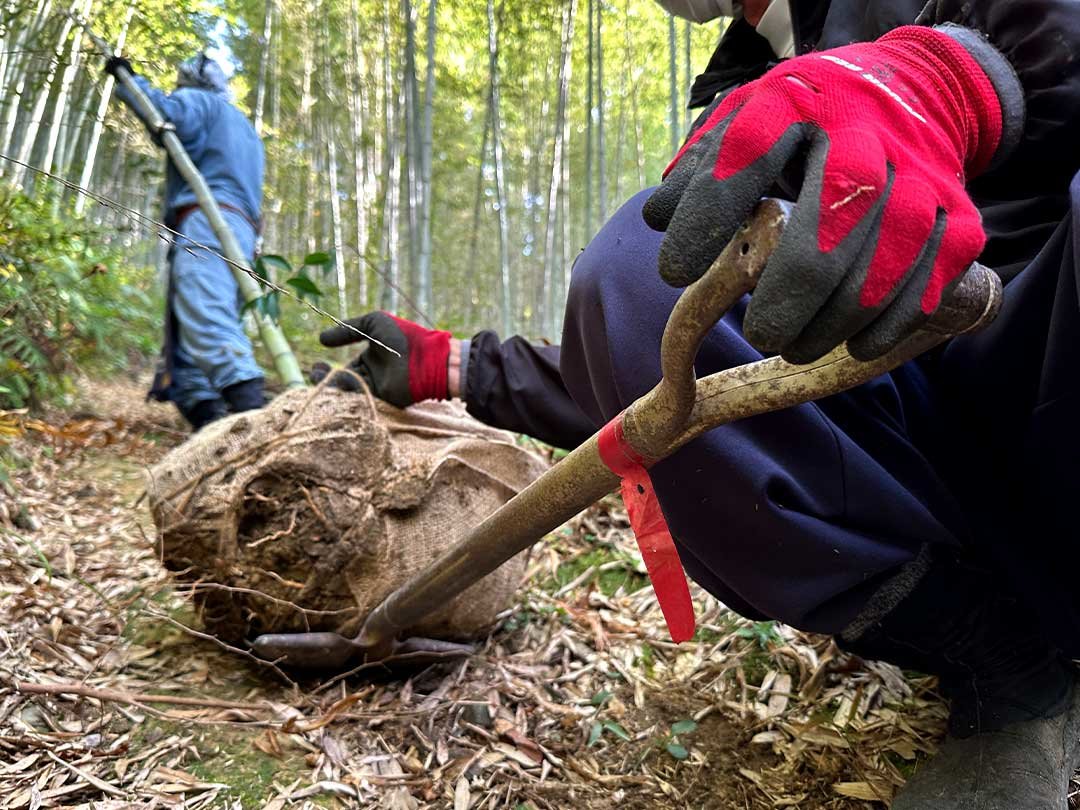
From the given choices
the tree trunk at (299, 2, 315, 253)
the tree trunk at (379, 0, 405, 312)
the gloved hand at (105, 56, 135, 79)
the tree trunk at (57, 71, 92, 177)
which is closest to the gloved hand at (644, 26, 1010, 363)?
the gloved hand at (105, 56, 135, 79)

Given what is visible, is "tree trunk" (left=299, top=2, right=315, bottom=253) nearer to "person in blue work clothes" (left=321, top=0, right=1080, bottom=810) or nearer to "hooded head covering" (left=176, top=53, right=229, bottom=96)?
"hooded head covering" (left=176, top=53, right=229, bottom=96)

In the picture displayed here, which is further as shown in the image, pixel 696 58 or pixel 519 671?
pixel 696 58

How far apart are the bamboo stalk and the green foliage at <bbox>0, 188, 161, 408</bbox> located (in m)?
0.43

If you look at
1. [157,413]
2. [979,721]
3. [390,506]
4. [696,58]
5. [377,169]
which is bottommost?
[157,413]

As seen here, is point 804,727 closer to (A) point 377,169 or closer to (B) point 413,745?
(B) point 413,745

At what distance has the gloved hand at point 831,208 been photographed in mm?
464

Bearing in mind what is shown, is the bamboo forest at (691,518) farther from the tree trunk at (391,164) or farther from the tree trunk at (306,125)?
the tree trunk at (306,125)

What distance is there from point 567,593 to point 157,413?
147 inches

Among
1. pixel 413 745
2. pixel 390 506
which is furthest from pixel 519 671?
pixel 390 506

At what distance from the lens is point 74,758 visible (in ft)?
3.44

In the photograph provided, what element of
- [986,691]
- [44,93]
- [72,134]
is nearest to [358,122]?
[72,134]

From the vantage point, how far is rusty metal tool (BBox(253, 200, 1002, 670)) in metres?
0.49

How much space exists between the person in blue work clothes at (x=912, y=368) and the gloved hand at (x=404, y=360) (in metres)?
0.46

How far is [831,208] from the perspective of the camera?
460mm
